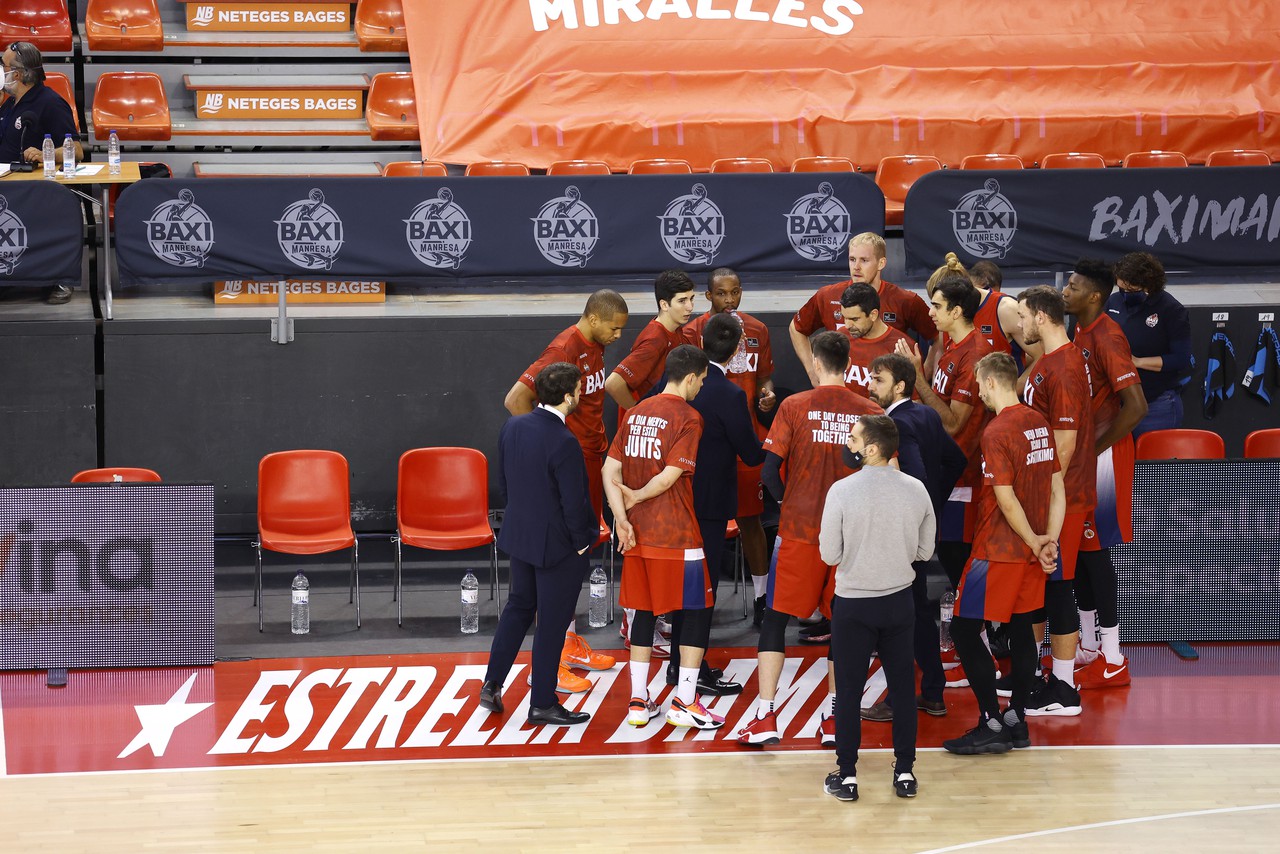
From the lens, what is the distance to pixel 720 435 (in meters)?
7.80

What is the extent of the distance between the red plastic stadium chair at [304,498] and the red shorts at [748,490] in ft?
7.90

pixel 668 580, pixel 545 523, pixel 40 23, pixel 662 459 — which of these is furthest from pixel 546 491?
pixel 40 23

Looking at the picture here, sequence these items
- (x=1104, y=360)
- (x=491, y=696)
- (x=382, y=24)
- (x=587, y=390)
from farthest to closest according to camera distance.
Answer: (x=382, y=24) < (x=587, y=390) < (x=1104, y=360) < (x=491, y=696)

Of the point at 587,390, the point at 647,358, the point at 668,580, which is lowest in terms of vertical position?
the point at 668,580

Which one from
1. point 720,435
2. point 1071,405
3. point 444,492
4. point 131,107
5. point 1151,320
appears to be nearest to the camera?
point 1071,405

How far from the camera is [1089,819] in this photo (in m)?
6.59

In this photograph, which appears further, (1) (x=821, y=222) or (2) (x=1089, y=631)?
(1) (x=821, y=222)

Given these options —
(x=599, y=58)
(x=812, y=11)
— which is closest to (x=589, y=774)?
(x=599, y=58)

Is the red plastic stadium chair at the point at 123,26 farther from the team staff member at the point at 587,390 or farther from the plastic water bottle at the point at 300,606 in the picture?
the team staff member at the point at 587,390

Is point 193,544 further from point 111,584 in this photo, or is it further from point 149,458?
point 149,458

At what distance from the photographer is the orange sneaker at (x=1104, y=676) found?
8164 mm

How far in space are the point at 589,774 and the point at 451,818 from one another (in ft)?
2.55

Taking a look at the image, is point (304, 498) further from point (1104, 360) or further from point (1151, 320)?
point (1151, 320)

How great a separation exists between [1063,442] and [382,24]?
31.7 feet
